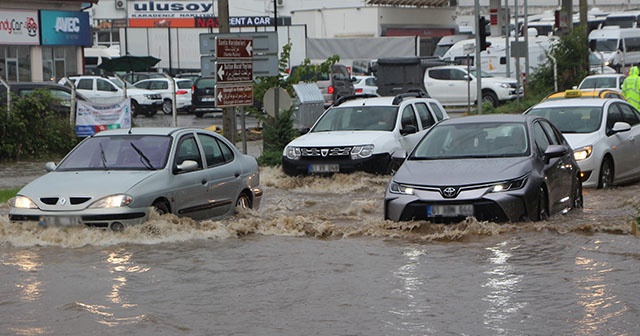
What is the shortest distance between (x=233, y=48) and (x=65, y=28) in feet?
111

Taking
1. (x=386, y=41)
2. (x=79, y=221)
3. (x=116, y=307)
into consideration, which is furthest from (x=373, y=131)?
(x=386, y=41)

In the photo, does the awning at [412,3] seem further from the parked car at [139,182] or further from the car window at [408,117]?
the parked car at [139,182]

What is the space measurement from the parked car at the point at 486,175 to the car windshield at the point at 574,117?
3.86m

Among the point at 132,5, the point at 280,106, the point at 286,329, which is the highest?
the point at 132,5

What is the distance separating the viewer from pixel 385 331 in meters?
8.23

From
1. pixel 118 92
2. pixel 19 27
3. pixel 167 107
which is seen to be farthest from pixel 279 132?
pixel 19 27

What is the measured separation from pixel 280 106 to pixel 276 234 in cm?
1015

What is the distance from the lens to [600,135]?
18.0 metres

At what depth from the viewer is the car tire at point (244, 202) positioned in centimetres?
1451

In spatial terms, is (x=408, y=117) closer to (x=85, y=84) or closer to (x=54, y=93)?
(x=54, y=93)

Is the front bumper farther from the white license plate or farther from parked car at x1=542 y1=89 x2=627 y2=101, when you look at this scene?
the white license plate

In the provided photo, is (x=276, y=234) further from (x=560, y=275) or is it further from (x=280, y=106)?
(x=280, y=106)

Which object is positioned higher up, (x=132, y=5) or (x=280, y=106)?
(x=132, y=5)

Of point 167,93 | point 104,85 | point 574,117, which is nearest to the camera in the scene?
point 574,117
